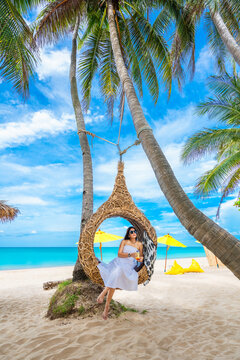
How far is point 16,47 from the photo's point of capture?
459cm

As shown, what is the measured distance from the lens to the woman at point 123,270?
3.12 meters

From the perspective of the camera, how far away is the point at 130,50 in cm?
644

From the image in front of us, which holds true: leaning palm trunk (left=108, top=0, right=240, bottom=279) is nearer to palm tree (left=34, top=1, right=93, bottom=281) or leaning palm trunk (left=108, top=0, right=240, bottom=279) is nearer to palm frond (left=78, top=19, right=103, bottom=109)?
palm tree (left=34, top=1, right=93, bottom=281)

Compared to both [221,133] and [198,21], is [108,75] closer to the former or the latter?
[198,21]

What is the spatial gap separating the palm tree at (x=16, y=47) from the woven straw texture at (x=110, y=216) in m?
3.15

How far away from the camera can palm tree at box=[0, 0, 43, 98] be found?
4254 mm

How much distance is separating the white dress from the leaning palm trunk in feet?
5.08

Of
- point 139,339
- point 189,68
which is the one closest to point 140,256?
point 139,339

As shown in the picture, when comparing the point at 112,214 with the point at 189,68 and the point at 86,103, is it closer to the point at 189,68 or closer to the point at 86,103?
the point at 86,103

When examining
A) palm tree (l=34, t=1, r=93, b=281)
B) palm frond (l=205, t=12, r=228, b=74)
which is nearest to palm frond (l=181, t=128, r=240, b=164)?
palm frond (l=205, t=12, r=228, b=74)

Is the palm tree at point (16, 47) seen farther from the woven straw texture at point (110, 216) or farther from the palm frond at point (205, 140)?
the palm frond at point (205, 140)

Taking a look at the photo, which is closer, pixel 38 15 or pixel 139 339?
pixel 139 339

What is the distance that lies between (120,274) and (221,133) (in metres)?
7.21

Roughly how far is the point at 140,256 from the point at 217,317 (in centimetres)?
173
